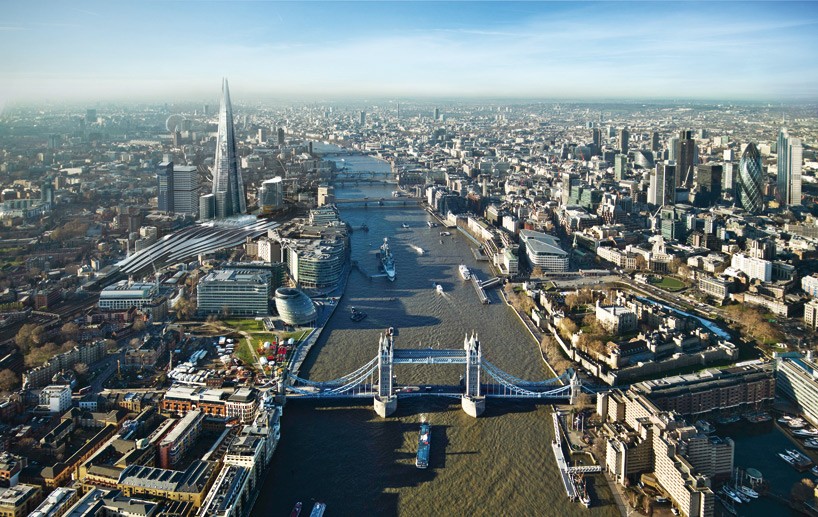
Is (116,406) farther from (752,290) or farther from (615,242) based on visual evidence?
(615,242)

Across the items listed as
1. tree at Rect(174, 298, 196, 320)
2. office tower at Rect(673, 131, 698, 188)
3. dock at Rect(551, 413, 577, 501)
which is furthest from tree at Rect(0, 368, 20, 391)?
office tower at Rect(673, 131, 698, 188)

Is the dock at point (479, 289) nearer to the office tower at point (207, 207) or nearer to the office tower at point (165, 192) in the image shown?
the office tower at point (207, 207)

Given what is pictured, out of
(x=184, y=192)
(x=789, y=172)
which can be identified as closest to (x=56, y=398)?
(x=184, y=192)

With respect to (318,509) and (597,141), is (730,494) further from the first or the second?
(597,141)

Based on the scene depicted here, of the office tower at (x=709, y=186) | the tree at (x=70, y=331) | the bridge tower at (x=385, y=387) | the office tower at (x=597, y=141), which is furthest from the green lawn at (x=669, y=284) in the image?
the office tower at (x=597, y=141)

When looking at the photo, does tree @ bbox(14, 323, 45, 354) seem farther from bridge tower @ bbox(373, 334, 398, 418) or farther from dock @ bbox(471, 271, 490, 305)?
dock @ bbox(471, 271, 490, 305)
